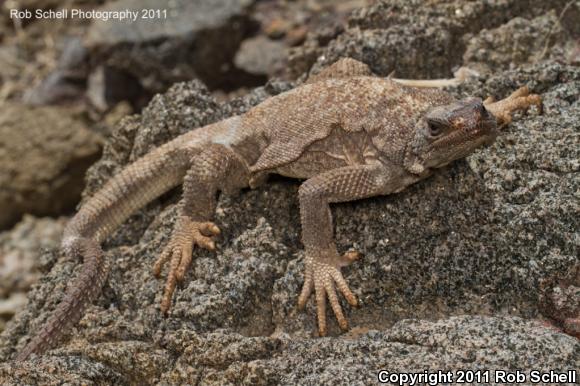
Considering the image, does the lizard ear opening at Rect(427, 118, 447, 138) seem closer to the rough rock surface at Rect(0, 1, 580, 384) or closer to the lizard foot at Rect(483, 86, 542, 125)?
the rough rock surface at Rect(0, 1, 580, 384)

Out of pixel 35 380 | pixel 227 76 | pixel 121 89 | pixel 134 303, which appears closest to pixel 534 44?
pixel 134 303

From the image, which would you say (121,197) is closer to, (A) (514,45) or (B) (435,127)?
(B) (435,127)

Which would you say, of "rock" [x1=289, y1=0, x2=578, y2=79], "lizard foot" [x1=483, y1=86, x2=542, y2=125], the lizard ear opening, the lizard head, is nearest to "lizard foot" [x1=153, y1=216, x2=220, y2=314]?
the lizard head

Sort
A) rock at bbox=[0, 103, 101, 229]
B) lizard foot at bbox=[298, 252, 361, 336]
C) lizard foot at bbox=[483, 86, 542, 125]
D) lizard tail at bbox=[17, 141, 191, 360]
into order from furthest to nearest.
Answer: rock at bbox=[0, 103, 101, 229] < lizard tail at bbox=[17, 141, 191, 360] < lizard foot at bbox=[483, 86, 542, 125] < lizard foot at bbox=[298, 252, 361, 336]

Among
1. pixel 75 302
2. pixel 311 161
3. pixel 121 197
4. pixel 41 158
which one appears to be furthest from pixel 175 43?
pixel 75 302

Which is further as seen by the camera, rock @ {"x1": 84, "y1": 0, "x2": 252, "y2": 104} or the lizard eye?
rock @ {"x1": 84, "y1": 0, "x2": 252, "y2": 104}

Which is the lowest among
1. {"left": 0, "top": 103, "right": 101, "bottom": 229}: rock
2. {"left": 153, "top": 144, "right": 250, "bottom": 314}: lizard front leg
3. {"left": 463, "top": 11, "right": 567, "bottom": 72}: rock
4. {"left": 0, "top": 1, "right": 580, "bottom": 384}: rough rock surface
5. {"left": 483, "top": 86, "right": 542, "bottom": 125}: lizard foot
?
{"left": 0, "top": 1, "right": 580, "bottom": 384}: rough rock surface

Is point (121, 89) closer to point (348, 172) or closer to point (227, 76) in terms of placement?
point (227, 76)
